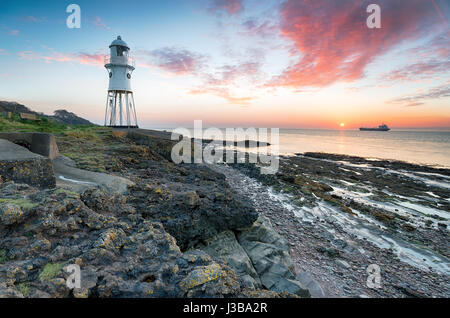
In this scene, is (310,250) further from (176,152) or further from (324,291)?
(176,152)

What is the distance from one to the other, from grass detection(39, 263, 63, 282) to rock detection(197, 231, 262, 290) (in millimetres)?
3591

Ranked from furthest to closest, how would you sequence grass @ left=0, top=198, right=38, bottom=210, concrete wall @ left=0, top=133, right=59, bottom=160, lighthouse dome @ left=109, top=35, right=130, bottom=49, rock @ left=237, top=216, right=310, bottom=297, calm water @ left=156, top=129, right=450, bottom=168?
calm water @ left=156, top=129, right=450, bottom=168, lighthouse dome @ left=109, top=35, right=130, bottom=49, concrete wall @ left=0, top=133, right=59, bottom=160, rock @ left=237, top=216, right=310, bottom=297, grass @ left=0, top=198, right=38, bottom=210

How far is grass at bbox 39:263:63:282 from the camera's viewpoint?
2984 millimetres

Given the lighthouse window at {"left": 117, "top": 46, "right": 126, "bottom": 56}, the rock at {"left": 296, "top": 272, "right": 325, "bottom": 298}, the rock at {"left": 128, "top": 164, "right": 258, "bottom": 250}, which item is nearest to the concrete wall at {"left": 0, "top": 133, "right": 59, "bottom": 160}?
the rock at {"left": 128, "top": 164, "right": 258, "bottom": 250}

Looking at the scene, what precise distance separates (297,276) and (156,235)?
16.8ft

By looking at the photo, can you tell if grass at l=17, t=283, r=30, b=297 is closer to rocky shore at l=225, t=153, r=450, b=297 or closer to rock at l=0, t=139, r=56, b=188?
rock at l=0, t=139, r=56, b=188

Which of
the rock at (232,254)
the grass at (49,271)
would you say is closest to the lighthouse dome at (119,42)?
the rock at (232,254)

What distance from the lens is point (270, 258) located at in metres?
7.00

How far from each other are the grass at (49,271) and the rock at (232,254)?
11.8 ft

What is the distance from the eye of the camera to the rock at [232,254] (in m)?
6.12

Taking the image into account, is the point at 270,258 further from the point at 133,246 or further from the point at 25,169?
the point at 25,169

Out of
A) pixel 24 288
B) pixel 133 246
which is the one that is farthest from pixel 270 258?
pixel 24 288
